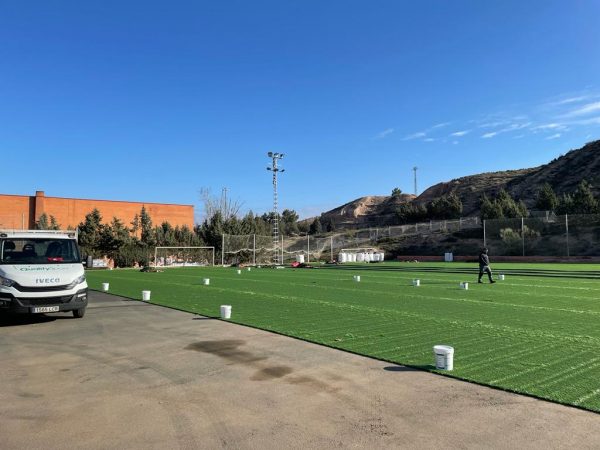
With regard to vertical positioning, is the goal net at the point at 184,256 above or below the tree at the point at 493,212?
below

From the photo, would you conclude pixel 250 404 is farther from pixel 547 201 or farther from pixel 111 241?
pixel 547 201

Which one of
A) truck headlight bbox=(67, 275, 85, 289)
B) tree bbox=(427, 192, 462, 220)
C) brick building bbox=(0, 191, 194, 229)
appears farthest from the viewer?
tree bbox=(427, 192, 462, 220)

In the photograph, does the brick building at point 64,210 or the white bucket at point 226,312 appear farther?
the brick building at point 64,210

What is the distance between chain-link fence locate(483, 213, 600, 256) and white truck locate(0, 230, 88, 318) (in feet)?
131

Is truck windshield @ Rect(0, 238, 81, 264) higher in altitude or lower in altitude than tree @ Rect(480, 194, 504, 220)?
lower

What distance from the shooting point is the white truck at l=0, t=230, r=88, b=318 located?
1108 cm

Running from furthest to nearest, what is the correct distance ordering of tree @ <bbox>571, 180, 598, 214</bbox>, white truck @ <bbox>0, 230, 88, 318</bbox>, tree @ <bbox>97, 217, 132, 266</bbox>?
tree @ <bbox>571, 180, 598, 214</bbox>
tree @ <bbox>97, 217, 132, 266</bbox>
white truck @ <bbox>0, 230, 88, 318</bbox>

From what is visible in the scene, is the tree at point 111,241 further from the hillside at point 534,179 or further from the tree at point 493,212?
the hillside at point 534,179

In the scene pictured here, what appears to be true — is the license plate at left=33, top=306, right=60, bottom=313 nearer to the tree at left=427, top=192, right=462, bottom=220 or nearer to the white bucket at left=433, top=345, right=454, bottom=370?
the white bucket at left=433, top=345, right=454, bottom=370

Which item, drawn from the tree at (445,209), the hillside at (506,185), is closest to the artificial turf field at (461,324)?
the hillside at (506,185)

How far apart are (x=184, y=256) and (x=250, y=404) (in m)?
46.4

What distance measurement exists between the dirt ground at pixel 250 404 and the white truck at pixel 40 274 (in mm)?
2506

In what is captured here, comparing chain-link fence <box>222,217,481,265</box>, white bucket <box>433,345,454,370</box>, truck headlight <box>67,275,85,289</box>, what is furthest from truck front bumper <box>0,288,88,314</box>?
chain-link fence <box>222,217,481,265</box>

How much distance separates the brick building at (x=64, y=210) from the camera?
72000mm
